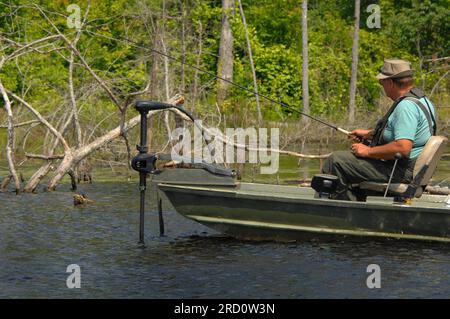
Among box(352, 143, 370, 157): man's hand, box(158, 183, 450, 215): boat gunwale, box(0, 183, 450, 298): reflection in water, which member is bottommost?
box(0, 183, 450, 298): reflection in water

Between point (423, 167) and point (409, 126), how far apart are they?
1.65 ft

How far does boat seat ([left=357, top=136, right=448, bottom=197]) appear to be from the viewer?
1189 centimetres

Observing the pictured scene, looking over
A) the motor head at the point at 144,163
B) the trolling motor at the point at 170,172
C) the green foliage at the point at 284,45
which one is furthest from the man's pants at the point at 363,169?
the green foliage at the point at 284,45

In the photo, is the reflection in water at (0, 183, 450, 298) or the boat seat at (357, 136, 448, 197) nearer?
the reflection in water at (0, 183, 450, 298)

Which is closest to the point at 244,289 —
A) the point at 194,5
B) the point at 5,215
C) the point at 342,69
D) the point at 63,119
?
the point at 5,215

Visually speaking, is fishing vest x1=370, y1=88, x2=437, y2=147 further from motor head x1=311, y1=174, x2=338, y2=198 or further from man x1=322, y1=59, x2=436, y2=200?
motor head x1=311, y1=174, x2=338, y2=198

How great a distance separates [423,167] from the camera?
469 inches

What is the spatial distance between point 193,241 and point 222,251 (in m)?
0.85

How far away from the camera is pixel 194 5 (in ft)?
108

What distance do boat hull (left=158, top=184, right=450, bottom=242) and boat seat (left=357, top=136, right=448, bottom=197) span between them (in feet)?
0.61

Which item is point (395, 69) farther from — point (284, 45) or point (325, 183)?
point (284, 45)

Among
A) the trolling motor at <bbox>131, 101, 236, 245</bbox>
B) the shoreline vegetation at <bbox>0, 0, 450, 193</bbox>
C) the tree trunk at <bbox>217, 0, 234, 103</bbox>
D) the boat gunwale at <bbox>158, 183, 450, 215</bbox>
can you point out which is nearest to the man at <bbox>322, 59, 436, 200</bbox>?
the boat gunwale at <bbox>158, 183, 450, 215</bbox>

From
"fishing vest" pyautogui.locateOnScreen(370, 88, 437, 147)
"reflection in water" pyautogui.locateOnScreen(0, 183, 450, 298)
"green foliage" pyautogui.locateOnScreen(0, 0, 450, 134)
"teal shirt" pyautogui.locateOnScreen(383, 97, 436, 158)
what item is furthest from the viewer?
"green foliage" pyautogui.locateOnScreen(0, 0, 450, 134)

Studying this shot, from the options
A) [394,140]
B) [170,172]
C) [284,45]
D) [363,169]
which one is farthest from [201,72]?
[394,140]
